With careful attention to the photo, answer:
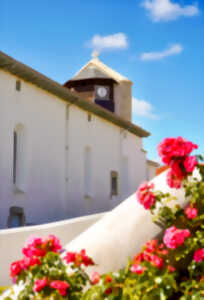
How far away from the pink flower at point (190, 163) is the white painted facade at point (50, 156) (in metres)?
11.4

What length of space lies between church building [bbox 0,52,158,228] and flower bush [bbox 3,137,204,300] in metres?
11.0

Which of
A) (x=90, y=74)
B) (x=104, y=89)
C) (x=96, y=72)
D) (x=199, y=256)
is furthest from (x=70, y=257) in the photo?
(x=96, y=72)

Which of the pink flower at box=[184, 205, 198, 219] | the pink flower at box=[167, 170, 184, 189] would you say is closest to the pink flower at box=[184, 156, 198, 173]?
the pink flower at box=[167, 170, 184, 189]

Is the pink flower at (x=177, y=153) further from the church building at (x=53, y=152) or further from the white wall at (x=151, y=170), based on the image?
the white wall at (x=151, y=170)

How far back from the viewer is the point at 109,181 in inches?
873

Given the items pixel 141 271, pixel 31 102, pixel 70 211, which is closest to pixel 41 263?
pixel 141 271

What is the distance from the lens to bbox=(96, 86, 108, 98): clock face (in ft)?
91.9

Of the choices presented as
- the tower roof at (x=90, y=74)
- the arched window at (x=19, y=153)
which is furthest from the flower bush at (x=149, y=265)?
the tower roof at (x=90, y=74)

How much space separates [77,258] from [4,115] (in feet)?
37.8

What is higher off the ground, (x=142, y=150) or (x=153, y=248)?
(x=142, y=150)

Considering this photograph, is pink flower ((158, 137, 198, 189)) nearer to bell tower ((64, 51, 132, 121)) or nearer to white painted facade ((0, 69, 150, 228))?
white painted facade ((0, 69, 150, 228))

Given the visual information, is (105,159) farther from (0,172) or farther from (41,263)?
(41,263)

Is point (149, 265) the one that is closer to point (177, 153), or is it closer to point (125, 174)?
point (177, 153)

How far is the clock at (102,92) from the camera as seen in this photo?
91.7 feet
